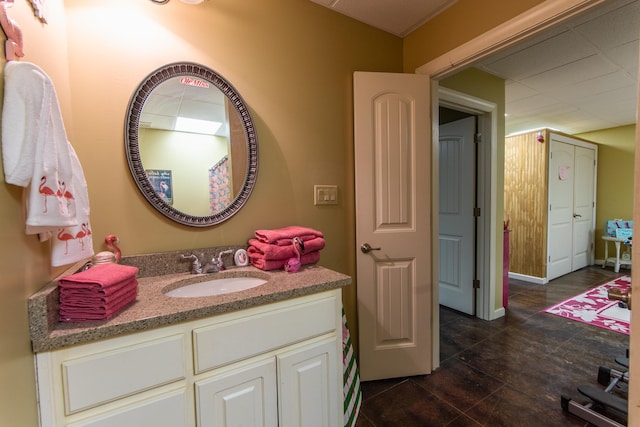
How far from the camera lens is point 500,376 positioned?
185 cm

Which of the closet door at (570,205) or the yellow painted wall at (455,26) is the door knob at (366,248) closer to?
the yellow painted wall at (455,26)

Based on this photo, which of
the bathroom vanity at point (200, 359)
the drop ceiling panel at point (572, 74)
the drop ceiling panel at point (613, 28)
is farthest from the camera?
the drop ceiling panel at point (572, 74)

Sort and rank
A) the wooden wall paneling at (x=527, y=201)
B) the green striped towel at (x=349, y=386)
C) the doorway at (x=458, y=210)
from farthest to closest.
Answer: the wooden wall paneling at (x=527, y=201), the doorway at (x=458, y=210), the green striped towel at (x=349, y=386)

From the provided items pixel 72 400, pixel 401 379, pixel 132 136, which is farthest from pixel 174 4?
pixel 401 379

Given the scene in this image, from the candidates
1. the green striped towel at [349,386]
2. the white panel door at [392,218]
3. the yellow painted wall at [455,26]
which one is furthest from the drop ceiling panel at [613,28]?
the green striped towel at [349,386]

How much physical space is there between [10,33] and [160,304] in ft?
2.68

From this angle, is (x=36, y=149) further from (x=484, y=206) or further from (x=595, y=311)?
(x=595, y=311)

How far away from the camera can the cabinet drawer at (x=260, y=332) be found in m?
0.91

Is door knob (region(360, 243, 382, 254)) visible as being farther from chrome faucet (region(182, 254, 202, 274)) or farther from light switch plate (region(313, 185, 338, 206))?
chrome faucet (region(182, 254, 202, 274))

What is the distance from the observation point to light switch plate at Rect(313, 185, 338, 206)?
1.66 metres

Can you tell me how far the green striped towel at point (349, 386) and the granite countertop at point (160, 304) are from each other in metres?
0.51

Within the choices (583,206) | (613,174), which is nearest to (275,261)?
(583,206)

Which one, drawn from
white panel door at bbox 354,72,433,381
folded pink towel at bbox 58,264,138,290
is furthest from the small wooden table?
folded pink towel at bbox 58,264,138,290

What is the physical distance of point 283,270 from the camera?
1345 mm
